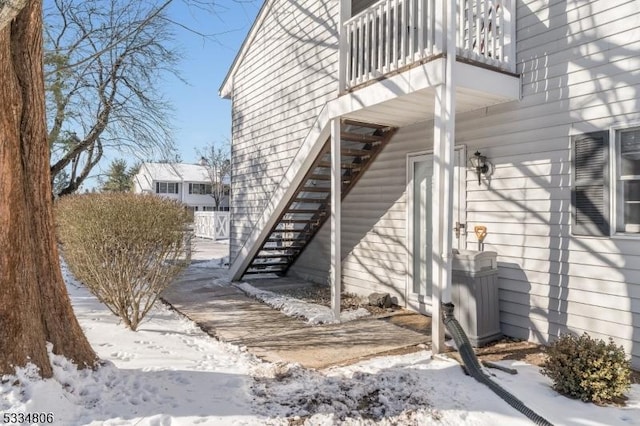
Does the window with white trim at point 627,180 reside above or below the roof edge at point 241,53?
below

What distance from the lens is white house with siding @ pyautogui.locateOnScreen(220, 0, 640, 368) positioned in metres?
3.94

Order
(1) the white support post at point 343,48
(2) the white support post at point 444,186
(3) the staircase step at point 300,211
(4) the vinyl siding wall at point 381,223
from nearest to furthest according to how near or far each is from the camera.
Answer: (2) the white support post at point 444,186 < (1) the white support post at point 343,48 < (4) the vinyl siding wall at point 381,223 < (3) the staircase step at point 300,211

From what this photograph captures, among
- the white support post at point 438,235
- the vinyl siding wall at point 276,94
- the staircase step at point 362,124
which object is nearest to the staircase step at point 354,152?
the staircase step at point 362,124

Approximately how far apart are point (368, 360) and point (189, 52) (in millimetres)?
9539

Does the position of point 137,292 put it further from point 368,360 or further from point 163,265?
point 368,360

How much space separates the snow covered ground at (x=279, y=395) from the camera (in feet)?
9.14

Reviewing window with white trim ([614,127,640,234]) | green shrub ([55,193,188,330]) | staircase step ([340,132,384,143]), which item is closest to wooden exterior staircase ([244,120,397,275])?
staircase step ([340,132,384,143])

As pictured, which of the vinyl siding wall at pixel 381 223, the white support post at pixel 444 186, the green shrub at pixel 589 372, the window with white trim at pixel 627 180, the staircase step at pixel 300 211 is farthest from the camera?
the staircase step at pixel 300 211

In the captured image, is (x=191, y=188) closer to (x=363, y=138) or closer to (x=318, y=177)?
(x=318, y=177)

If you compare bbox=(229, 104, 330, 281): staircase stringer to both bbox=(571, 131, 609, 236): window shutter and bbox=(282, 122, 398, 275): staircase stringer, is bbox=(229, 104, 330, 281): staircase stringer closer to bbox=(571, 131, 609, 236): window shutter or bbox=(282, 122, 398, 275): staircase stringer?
bbox=(282, 122, 398, 275): staircase stringer

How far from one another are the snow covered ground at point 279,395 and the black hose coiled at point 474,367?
0.06m

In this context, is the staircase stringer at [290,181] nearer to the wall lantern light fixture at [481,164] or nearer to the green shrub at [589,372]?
the wall lantern light fixture at [481,164]

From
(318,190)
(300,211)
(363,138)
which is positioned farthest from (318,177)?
(363,138)

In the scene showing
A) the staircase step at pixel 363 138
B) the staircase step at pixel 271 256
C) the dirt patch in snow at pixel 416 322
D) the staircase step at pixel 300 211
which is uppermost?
the staircase step at pixel 363 138
